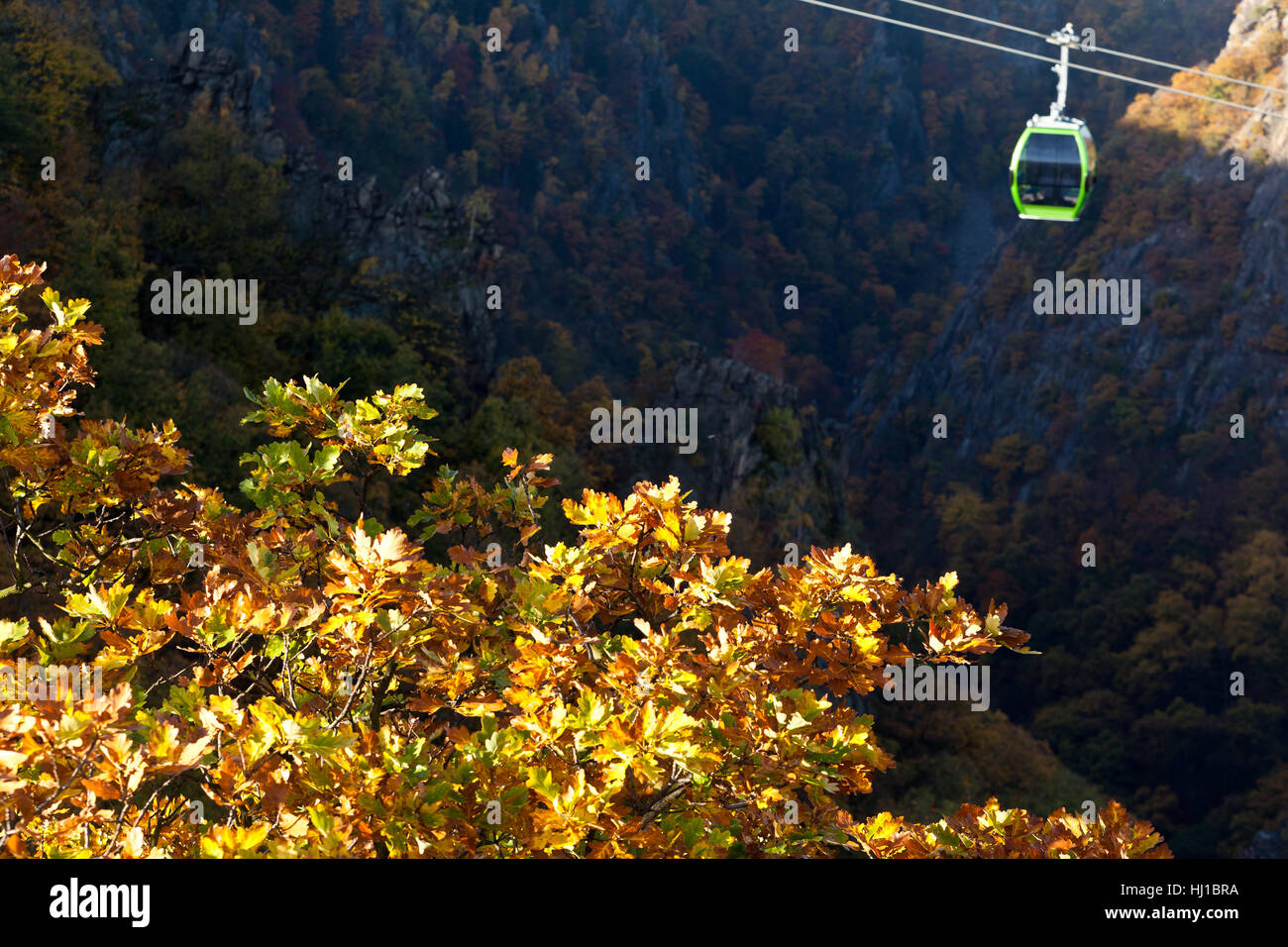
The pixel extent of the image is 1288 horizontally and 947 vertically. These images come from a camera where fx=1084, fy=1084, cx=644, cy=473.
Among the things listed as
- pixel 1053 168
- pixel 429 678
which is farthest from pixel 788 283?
pixel 429 678

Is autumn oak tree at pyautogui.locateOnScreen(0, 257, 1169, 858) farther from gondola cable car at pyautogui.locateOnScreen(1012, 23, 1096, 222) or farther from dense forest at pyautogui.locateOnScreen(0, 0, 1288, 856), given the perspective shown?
gondola cable car at pyautogui.locateOnScreen(1012, 23, 1096, 222)

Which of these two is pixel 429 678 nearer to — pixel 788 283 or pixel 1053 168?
pixel 1053 168

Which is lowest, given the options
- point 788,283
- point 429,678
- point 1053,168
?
point 429,678

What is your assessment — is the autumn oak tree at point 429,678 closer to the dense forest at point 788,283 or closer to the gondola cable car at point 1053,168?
the dense forest at point 788,283

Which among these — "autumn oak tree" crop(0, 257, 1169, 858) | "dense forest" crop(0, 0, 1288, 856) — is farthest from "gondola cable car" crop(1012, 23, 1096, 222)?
"dense forest" crop(0, 0, 1288, 856)

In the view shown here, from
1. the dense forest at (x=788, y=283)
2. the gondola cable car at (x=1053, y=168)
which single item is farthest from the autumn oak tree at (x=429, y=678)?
the gondola cable car at (x=1053, y=168)
